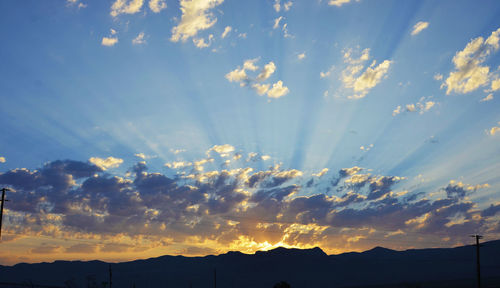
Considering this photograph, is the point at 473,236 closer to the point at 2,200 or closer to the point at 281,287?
the point at 281,287

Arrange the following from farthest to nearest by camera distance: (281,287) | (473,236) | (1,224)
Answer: (281,287), (473,236), (1,224)

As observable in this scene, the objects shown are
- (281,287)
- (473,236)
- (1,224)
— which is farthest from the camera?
(281,287)

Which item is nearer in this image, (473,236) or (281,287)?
(473,236)

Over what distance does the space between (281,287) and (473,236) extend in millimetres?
35590

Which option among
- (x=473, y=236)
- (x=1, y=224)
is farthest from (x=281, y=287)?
(x=1, y=224)

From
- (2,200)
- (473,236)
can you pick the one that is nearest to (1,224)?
(2,200)

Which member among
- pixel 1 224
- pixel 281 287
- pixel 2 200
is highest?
pixel 2 200

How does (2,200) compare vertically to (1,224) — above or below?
above

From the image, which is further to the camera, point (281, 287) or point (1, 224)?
point (281, 287)

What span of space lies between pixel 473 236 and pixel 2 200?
72237mm

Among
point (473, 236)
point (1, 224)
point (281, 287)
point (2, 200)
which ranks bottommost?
point (281, 287)

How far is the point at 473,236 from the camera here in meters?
65.8

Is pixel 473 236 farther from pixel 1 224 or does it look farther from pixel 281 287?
pixel 1 224

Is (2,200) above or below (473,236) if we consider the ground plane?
above
